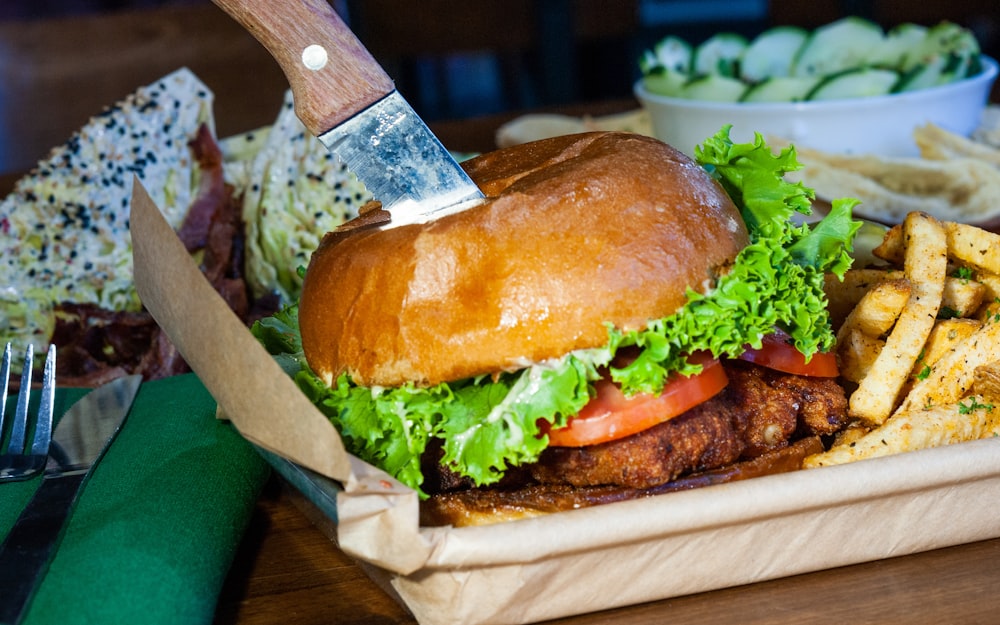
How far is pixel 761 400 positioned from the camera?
6.07ft

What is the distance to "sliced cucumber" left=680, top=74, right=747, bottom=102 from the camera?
366 centimetres

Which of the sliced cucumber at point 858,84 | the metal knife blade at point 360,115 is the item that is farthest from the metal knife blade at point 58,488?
the sliced cucumber at point 858,84

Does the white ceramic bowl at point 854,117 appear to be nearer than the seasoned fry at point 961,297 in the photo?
No

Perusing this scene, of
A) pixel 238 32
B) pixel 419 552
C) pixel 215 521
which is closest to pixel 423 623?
pixel 419 552

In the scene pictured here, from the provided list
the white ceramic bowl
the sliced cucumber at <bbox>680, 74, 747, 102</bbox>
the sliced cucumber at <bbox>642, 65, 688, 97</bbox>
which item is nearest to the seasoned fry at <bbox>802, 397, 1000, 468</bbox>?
the white ceramic bowl

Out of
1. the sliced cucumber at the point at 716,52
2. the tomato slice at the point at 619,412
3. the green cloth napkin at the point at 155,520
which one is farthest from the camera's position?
the sliced cucumber at the point at 716,52

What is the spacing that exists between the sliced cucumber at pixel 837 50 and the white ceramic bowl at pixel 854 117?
0.42 meters

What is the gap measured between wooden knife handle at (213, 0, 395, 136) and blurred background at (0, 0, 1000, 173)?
367cm

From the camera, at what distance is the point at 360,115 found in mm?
1738

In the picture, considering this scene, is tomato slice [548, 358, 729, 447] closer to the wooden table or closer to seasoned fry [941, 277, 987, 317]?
the wooden table

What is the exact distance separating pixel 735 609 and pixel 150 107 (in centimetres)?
278

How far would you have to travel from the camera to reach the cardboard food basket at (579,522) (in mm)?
1391

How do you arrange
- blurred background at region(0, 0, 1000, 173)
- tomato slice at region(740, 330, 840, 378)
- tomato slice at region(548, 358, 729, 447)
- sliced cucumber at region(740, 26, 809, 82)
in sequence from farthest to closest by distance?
blurred background at region(0, 0, 1000, 173) → sliced cucumber at region(740, 26, 809, 82) → tomato slice at region(740, 330, 840, 378) → tomato slice at region(548, 358, 729, 447)

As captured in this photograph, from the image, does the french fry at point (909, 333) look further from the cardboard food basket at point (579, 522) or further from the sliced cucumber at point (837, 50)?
the sliced cucumber at point (837, 50)
